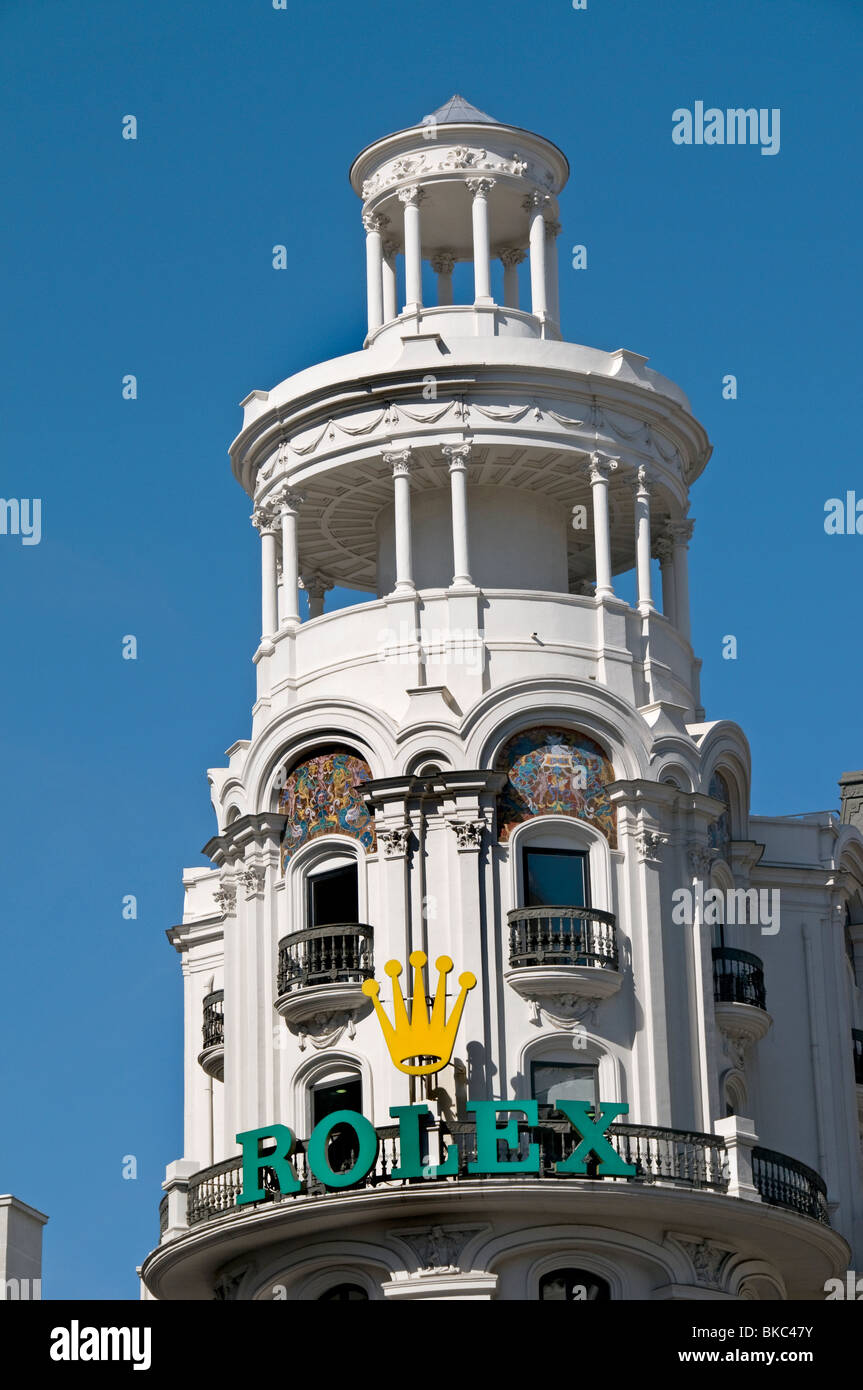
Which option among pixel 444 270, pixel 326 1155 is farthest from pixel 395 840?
pixel 444 270

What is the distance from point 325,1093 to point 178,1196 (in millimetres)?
3478

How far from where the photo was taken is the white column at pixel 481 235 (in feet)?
218

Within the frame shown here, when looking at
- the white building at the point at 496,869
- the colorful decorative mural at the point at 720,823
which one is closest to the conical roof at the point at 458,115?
the white building at the point at 496,869

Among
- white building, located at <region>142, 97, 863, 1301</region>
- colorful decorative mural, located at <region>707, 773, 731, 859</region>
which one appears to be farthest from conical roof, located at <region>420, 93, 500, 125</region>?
colorful decorative mural, located at <region>707, 773, 731, 859</region>

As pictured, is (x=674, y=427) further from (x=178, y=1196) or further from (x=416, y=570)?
(x=178, y=1196)

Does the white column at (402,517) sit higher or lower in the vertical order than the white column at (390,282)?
lower

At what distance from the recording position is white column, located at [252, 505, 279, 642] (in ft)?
216

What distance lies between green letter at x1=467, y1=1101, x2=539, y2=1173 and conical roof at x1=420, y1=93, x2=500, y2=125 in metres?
22.3

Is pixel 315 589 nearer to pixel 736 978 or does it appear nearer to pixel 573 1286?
pixel 736 978

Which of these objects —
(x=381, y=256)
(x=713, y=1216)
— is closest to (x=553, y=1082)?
(x=713, y=1216)

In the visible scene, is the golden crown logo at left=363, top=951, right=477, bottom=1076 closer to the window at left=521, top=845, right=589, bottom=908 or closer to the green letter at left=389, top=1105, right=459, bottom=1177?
the green letter at left=389, top=1105, right=459, bottom=1177

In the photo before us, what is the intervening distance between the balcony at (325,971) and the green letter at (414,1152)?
3.58 m

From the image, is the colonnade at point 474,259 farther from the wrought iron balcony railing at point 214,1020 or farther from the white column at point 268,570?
the wrought iron balcony railing at point 214,1020
